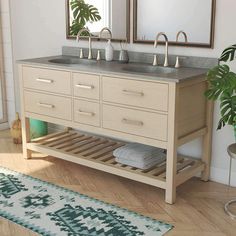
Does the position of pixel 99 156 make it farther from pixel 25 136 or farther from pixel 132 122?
pixel 25 136

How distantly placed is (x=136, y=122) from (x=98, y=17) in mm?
1157

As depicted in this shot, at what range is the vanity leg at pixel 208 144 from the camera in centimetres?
304

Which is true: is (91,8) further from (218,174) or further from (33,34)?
(218,174)

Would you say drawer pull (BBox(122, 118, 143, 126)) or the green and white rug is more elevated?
drawer pull (BBox(122, 118, 143, 126))

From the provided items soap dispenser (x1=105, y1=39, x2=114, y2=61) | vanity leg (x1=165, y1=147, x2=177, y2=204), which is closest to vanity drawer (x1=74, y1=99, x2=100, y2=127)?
soap dispenser (x1=105, y1=39, x2=114, y2=61)

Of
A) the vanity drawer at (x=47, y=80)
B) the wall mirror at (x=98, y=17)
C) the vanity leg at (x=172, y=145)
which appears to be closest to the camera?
the vanity leg at (x=172, y=145)

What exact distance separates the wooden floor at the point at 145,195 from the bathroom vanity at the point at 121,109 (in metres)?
0.12

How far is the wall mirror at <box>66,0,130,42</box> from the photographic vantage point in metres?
3.37

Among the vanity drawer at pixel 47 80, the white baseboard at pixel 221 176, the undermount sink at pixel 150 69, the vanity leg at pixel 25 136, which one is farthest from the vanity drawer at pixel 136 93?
the vanity leg at pixel 25 136

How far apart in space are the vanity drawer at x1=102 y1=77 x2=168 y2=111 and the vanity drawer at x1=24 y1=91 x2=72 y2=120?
411 mm

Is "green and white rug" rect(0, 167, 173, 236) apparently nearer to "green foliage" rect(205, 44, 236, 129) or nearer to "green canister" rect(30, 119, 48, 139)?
"green foliage" rect(205, 44, 236, 129)

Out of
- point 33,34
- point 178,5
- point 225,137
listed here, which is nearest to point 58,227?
point 225,137

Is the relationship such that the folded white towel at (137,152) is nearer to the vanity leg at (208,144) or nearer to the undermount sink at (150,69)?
the vanity leg at (208,144)

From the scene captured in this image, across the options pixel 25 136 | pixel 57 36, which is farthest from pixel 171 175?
pixel 57 36
